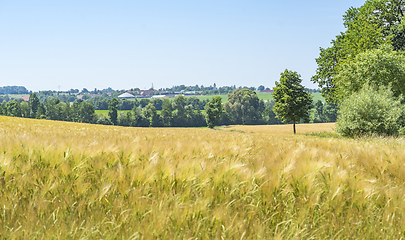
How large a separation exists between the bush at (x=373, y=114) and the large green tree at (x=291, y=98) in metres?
17.3

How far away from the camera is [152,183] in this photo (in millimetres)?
2590

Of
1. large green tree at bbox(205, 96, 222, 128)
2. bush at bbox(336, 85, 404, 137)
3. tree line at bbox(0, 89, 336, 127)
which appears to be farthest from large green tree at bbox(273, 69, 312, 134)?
tree line at bbox(0, 89, 336, 127)

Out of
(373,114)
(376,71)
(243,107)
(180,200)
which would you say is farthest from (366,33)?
(243,107)

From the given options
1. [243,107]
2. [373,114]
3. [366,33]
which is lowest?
[373,114]

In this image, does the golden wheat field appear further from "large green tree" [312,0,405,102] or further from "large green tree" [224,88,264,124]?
Result: "large green tree" [224,88,264,124]

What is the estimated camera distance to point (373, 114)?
27234 millimetres

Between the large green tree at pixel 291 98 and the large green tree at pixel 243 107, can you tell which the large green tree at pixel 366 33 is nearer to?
the large green tree at pixel 291 98

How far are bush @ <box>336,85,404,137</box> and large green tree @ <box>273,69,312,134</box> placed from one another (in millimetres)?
17265

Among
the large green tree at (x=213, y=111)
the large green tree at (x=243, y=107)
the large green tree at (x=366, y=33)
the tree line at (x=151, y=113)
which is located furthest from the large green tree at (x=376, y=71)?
the tree line at (x=151, y=113)

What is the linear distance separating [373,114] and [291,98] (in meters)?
19.2

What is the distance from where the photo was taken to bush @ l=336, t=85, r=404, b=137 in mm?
26547

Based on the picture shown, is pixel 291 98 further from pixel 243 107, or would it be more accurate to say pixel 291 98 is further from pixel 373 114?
pixel 243 107

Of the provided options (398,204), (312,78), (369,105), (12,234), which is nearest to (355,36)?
(312,78)

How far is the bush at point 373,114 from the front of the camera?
2655cm
